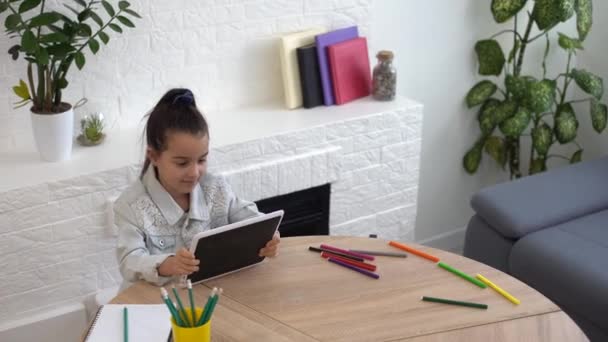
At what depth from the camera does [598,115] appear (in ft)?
11.5

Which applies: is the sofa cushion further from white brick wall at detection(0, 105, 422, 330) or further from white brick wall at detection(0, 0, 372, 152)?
white brick wall at detection(0, 0, 372, 152)

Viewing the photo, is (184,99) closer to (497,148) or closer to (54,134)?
(54,134)

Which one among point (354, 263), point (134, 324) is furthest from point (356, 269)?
point (134, 324)

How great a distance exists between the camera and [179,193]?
85.5 inches

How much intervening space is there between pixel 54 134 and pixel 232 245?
0.92 metres

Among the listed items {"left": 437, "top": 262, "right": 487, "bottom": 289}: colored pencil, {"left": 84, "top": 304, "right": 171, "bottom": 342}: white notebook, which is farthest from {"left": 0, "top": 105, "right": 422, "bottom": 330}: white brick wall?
{"left": 437, "top": 262, "right": 487, "bottom": 289}: colored pencil

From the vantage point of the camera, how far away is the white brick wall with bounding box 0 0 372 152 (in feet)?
9.09

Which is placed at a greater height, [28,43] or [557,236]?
[28,43]

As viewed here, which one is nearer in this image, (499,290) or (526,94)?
(499,290)

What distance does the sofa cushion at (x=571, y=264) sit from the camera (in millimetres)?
2629

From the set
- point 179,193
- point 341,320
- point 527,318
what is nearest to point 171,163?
point 179,193

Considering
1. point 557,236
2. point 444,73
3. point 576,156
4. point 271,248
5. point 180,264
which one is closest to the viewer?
point 180,264

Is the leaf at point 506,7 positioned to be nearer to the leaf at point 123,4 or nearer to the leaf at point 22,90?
the leaf at point 123,4

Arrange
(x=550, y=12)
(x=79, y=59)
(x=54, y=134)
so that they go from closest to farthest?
(x=79, y=59), (x=54, y=134), (x=550, y=12)
